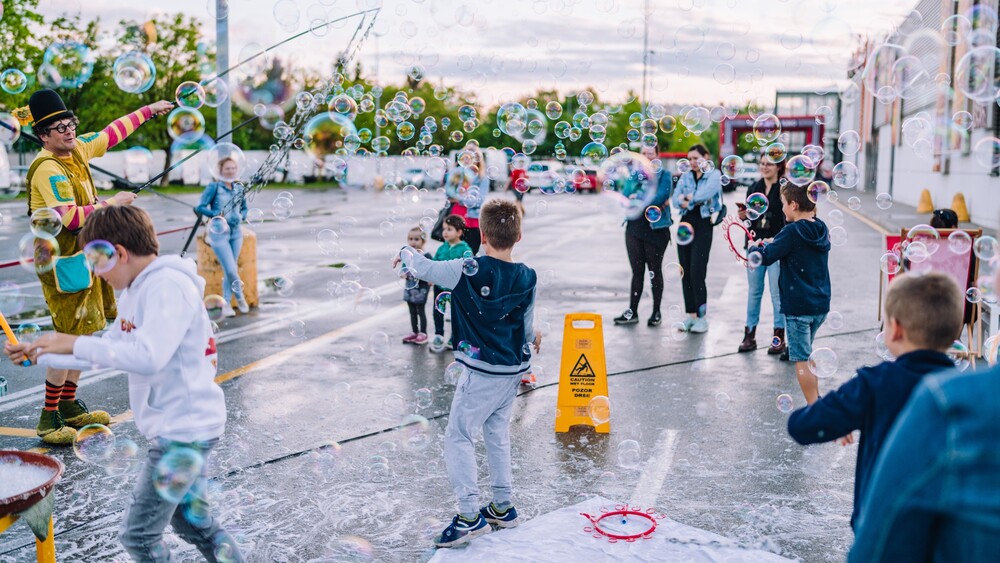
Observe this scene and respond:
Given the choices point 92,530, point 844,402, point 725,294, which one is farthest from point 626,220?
point 844,402

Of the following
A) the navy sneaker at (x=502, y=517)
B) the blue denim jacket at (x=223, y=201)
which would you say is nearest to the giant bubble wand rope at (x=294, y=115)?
the blue denim jacket at (x=223, y=201)

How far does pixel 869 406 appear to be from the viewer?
8.03 ft

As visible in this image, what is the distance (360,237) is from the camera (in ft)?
67.2

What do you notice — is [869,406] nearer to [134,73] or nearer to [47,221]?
[47,221]

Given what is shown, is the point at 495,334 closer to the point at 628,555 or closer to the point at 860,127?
the point at 628,555

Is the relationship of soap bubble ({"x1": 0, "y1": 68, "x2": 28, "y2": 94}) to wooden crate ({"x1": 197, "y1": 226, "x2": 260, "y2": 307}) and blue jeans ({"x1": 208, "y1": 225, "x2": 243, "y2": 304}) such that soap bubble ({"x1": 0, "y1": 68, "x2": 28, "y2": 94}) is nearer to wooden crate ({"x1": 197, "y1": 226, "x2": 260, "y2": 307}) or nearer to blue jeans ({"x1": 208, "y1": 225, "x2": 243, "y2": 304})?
blue jeans ({"x1": 208, "y1": 225, "x2": 243, "y2": 304})

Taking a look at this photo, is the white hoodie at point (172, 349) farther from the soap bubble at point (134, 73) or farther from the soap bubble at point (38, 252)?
the soap bubble at point (134, 73)

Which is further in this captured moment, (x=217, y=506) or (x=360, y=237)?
(x=360, y=237)

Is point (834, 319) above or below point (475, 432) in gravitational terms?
above

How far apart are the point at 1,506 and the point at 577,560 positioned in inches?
90.6

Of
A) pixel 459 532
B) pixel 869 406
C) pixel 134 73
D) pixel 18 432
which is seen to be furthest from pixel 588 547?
pixel 134 73

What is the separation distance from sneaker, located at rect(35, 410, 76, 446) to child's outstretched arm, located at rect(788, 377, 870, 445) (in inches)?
183

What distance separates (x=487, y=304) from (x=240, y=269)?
714cm

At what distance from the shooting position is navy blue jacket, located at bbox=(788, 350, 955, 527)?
2367 mm
